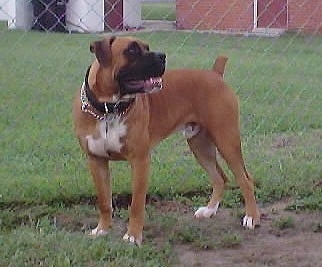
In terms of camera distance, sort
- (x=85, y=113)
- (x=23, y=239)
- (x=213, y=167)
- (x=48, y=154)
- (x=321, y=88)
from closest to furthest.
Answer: (x=23, y=239)
(x=85, y=113)
(x=213, y=167)
(x=48, y=154)
(x=321, y=88)

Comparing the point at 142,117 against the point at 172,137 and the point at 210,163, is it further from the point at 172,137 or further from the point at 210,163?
the point at 172,137

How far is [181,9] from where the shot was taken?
19938 mm

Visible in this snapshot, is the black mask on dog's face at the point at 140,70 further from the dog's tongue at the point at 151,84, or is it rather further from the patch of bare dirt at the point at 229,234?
the patch of bare dirt at the point at 229,234

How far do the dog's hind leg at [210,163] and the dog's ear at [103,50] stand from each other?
1.17 meters

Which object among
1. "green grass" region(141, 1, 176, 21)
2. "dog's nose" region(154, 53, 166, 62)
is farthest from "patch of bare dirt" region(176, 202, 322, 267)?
"green grass" region(141, 1, 176, 21)

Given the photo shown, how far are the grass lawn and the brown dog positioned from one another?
0.34 metres

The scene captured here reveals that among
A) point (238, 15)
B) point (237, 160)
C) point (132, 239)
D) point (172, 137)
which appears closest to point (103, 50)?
point (132, 239)

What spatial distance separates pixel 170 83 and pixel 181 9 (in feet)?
47.7

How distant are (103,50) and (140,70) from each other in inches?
9.2

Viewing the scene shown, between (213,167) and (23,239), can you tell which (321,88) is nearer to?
(213,167)

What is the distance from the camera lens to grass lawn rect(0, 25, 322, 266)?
15.5ft

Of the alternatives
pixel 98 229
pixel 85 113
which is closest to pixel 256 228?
pixel 98 229

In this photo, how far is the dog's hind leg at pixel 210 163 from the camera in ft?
19.4

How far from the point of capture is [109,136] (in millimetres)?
5074
